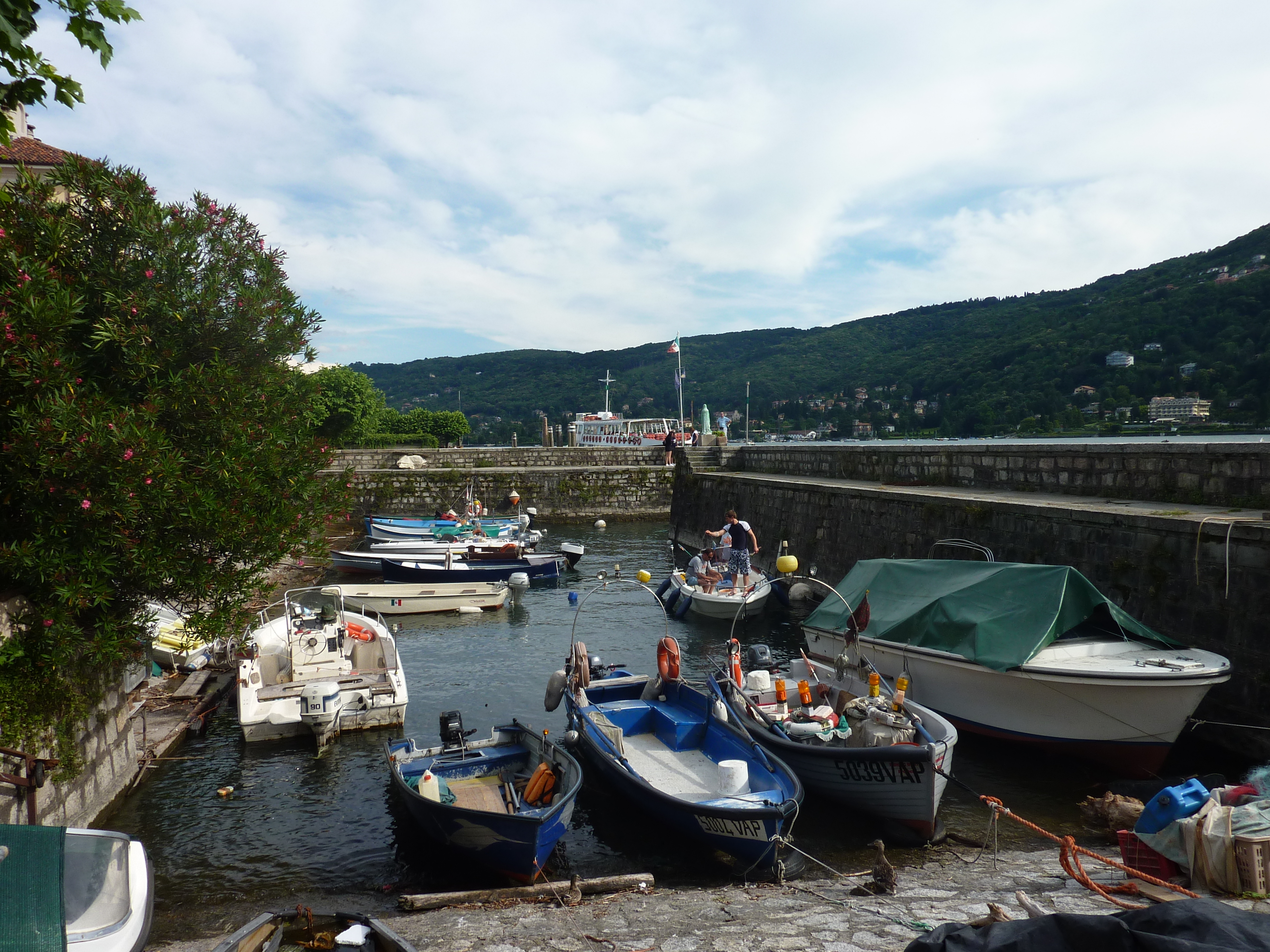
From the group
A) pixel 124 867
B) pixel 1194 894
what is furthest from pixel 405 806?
pixel 1194 894

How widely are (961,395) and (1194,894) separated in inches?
1372

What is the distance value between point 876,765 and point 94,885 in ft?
20.8

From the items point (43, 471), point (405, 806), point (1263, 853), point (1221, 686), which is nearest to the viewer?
point (1263, 853)

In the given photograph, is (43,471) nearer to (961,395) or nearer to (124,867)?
(124,867)

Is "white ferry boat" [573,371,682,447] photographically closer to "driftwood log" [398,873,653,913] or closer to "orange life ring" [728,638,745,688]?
"orange life ring" [728,638,745,688]

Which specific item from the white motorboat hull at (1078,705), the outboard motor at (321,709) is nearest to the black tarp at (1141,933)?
the white motorboat hull at (1078,705)

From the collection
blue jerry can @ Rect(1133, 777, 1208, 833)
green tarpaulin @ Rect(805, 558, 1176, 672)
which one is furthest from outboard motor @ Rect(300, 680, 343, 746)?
blue jerry can @ Rect(1133, 777, 1208, 833)

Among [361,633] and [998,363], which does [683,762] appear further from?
[998,363]

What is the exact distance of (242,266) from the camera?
7562 mm

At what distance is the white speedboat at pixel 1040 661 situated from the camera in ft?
27.5

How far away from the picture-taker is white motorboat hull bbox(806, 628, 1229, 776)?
27.1 ft

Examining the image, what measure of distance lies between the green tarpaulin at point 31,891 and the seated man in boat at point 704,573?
1447cm

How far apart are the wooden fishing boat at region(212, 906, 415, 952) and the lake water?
36cm

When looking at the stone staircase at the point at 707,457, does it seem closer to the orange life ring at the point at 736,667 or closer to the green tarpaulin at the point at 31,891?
the orange life ring at the point at 736,667
